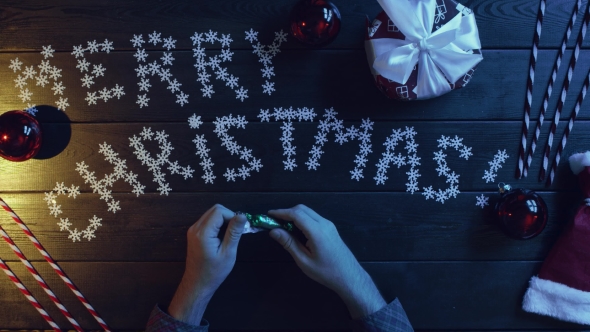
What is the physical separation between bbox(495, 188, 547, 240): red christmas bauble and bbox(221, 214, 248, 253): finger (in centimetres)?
74

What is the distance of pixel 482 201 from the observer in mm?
1320

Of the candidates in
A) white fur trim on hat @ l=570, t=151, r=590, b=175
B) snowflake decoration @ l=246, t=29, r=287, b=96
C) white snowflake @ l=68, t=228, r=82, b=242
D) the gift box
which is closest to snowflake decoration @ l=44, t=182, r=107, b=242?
white snowflake @ l=68, t=228, r=82, b=242

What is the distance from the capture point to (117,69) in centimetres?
131

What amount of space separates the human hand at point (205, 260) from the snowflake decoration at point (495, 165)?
2.45 feet

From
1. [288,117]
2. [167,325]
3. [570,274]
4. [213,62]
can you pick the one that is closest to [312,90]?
[288,117]

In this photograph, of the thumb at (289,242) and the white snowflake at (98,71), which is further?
the white snowflake at (98,71)

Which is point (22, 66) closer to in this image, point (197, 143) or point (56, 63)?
point (56, 63)

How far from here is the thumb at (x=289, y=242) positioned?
1.20m

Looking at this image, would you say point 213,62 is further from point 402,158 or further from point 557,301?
point 557,301

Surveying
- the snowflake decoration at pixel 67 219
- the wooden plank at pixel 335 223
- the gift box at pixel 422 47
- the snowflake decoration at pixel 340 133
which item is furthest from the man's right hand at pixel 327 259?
the snowflake decoration at pixel 67 219

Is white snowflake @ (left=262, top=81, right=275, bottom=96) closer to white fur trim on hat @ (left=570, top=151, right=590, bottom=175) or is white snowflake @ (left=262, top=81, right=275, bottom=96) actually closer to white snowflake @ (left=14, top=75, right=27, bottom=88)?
white snowflake @ (left=14, top=75, right=27, bottom=88)

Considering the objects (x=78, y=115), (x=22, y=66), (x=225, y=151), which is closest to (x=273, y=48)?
(x=225, y=151)

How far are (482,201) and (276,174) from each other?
0.64 meters

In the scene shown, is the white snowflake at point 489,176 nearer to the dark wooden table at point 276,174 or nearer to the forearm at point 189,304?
the dark wooden table at point 276,174
